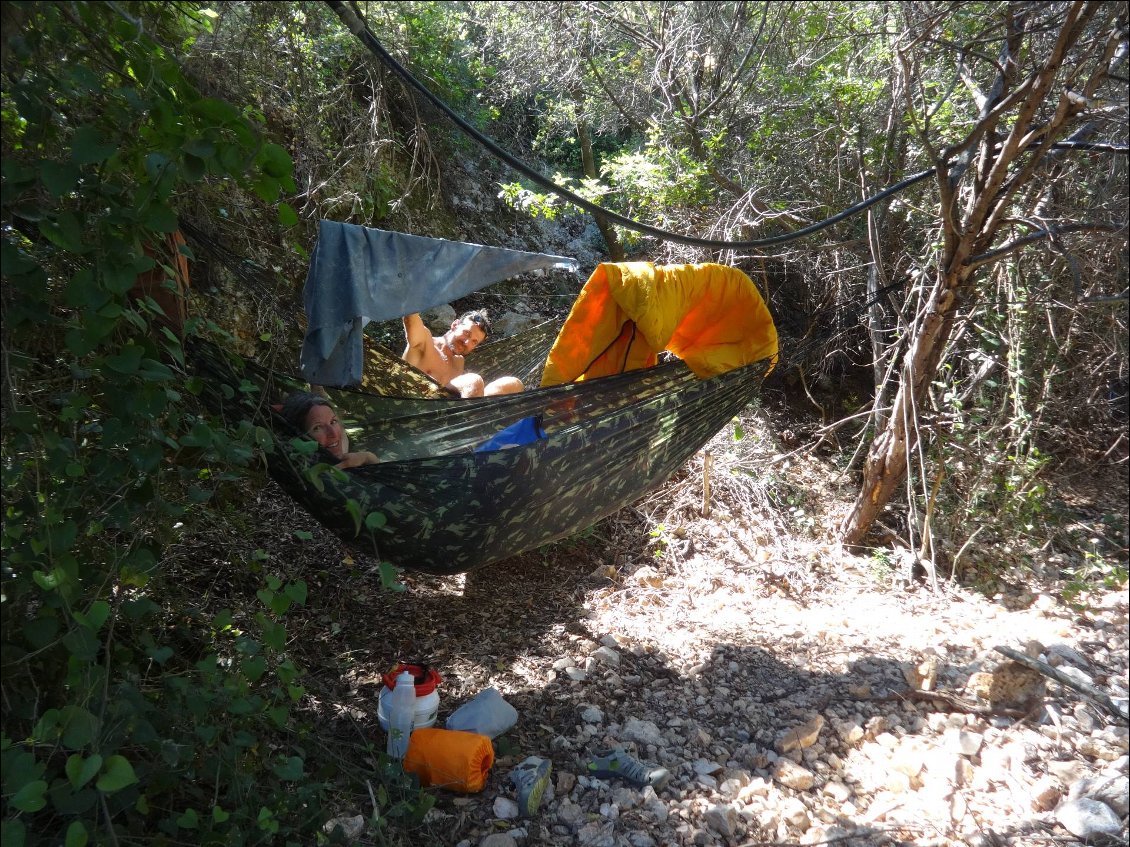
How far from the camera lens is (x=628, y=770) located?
1.61 metres

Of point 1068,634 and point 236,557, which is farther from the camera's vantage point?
point 1068,634

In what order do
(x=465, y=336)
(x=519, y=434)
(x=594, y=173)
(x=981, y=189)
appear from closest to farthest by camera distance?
(x=519, y=434) → (x=981, y=189) → (x=465, y=336) → (x=594, y=173)

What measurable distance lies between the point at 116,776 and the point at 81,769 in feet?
0.13

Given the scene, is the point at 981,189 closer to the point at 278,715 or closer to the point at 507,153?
the point at 507,153

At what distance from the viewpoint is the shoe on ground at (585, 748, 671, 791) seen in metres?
1.58

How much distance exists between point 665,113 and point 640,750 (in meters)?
3.04

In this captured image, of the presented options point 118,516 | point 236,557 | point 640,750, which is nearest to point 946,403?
point 640,750

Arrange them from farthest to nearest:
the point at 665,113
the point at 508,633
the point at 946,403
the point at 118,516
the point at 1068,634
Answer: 1. the point at 665,113
2. the point at 946,403
3. the point at 508,633
4. the point at 1068,634
5. the point at 118,516

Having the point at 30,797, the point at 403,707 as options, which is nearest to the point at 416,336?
the point at 403,707

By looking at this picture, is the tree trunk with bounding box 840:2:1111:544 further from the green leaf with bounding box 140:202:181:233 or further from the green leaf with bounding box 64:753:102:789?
the green leaf with bounding box 64:753:102:789

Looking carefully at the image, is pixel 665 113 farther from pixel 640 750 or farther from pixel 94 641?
pixel 94 641

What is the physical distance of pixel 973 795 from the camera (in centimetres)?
151

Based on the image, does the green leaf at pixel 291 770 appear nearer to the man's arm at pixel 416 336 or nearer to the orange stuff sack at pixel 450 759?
the orange stuff sack at pixel 450 759

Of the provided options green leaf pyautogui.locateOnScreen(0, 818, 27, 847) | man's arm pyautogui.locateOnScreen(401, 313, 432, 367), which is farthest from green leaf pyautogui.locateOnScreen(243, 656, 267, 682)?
man's arm pyautogui.locateOnScreen(401, 313, 432, 367)
